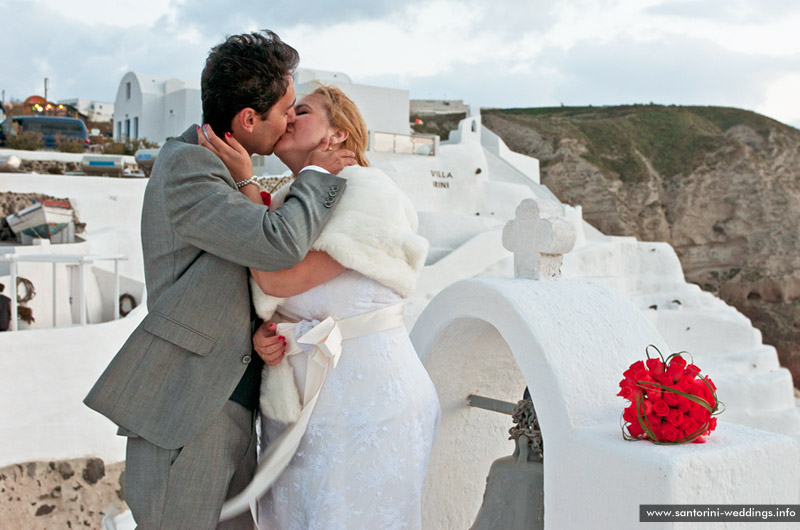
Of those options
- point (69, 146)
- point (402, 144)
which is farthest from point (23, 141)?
point (402, 144)

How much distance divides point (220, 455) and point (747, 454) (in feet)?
4.28

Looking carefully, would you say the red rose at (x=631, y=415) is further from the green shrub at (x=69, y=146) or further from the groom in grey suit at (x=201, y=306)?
the green shrub at (x=69, y=146)

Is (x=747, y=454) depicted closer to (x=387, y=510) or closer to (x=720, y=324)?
(x=387, y=510)

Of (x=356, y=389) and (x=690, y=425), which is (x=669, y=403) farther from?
(x=356, y=389)

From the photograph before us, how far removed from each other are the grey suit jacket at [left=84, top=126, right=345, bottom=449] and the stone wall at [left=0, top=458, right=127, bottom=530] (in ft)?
20.3

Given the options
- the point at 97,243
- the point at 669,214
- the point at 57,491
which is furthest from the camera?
the point at 669,214

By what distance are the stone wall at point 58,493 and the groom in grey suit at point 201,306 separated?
20.2 ft

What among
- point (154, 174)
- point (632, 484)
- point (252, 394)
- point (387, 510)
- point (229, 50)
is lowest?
point (387, 510)

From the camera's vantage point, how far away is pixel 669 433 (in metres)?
1.77

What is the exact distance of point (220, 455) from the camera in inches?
71.4

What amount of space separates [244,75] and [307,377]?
0.79m

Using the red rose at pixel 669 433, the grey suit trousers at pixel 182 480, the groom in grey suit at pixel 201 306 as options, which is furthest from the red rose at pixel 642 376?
the grey suit trousers at pixel 182 480

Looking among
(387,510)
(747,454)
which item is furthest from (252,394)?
(747,454)

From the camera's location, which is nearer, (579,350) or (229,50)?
(229,50)
